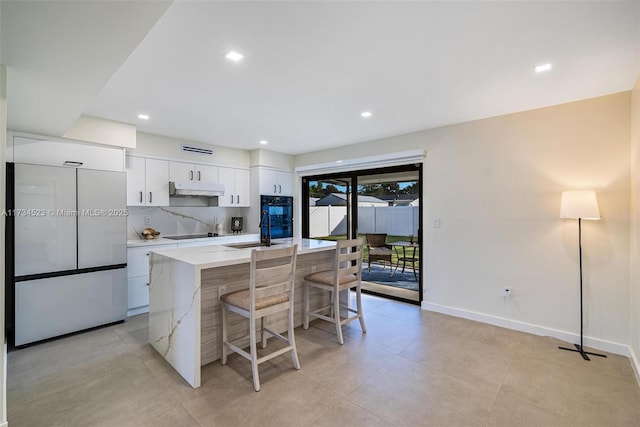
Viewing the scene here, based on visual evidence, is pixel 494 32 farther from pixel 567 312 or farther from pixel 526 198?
pixel 567 312

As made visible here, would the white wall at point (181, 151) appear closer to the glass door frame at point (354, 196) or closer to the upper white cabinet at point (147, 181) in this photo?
the upper white cabinet at point (147, 181)

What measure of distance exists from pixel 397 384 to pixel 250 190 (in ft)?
13.3

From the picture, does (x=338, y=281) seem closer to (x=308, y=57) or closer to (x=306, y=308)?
(x=306, y=308)

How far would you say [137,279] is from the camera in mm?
3807

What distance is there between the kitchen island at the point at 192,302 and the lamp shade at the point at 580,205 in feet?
7.86

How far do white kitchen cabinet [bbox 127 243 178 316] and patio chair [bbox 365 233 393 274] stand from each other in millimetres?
3316

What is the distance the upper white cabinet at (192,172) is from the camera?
14.6 feet

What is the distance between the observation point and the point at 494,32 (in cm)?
184

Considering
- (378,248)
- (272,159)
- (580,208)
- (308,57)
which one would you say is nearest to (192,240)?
(272,159)

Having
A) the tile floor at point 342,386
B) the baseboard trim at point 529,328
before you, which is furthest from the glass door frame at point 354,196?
the tile floor at point 342,386

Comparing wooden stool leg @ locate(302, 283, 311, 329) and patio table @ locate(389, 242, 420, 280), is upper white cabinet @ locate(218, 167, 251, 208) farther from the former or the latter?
patio table @ locate(389, 242, 420, 280)

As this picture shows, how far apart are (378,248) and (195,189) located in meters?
3.11

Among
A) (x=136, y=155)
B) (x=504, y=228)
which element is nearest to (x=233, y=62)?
(x=136, y=155)

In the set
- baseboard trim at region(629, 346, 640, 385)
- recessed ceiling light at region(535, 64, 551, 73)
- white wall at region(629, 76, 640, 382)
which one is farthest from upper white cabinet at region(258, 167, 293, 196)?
baseboard trim at region(629, 346, 640, 385)
